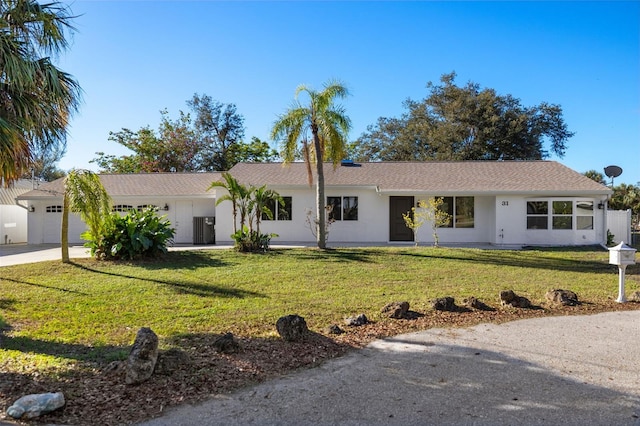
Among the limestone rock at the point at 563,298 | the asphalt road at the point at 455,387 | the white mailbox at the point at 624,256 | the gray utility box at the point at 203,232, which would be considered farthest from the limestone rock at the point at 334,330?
the gray utility box at the point at 203,232

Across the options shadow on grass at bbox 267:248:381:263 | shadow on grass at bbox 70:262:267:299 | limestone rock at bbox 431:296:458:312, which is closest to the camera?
limestone rock at bbox 431:296:458:312

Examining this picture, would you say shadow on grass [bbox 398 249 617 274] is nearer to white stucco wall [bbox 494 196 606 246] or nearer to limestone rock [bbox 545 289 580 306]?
white stucco wall [bbox 494 196 606 246]

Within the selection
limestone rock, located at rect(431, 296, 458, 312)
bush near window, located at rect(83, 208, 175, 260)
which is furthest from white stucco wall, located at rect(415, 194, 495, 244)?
limestone rock, located at rect(431, 296, 458, 312)

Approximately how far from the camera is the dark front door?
19.3 m

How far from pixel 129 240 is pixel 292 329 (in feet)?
31.1

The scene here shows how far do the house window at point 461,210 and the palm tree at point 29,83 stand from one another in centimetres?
1541

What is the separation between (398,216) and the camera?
19438 millimetres

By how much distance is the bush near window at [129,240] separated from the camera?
43.3 ft

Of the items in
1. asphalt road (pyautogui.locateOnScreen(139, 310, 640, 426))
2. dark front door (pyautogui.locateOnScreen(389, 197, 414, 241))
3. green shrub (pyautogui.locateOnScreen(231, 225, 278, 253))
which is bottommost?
asphalt road (pyautogui.locateOnScreen(139, 310, 640, 426))

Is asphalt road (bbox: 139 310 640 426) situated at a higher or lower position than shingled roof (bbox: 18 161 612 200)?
lower

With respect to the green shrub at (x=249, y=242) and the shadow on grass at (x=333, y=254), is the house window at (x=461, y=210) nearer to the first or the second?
the shadow on grass at (x=333, y=254)

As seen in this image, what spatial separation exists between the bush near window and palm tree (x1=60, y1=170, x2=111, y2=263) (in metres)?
0.29

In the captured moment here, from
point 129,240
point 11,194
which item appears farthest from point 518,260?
point 11,194

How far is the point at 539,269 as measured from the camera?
12.4 metres
